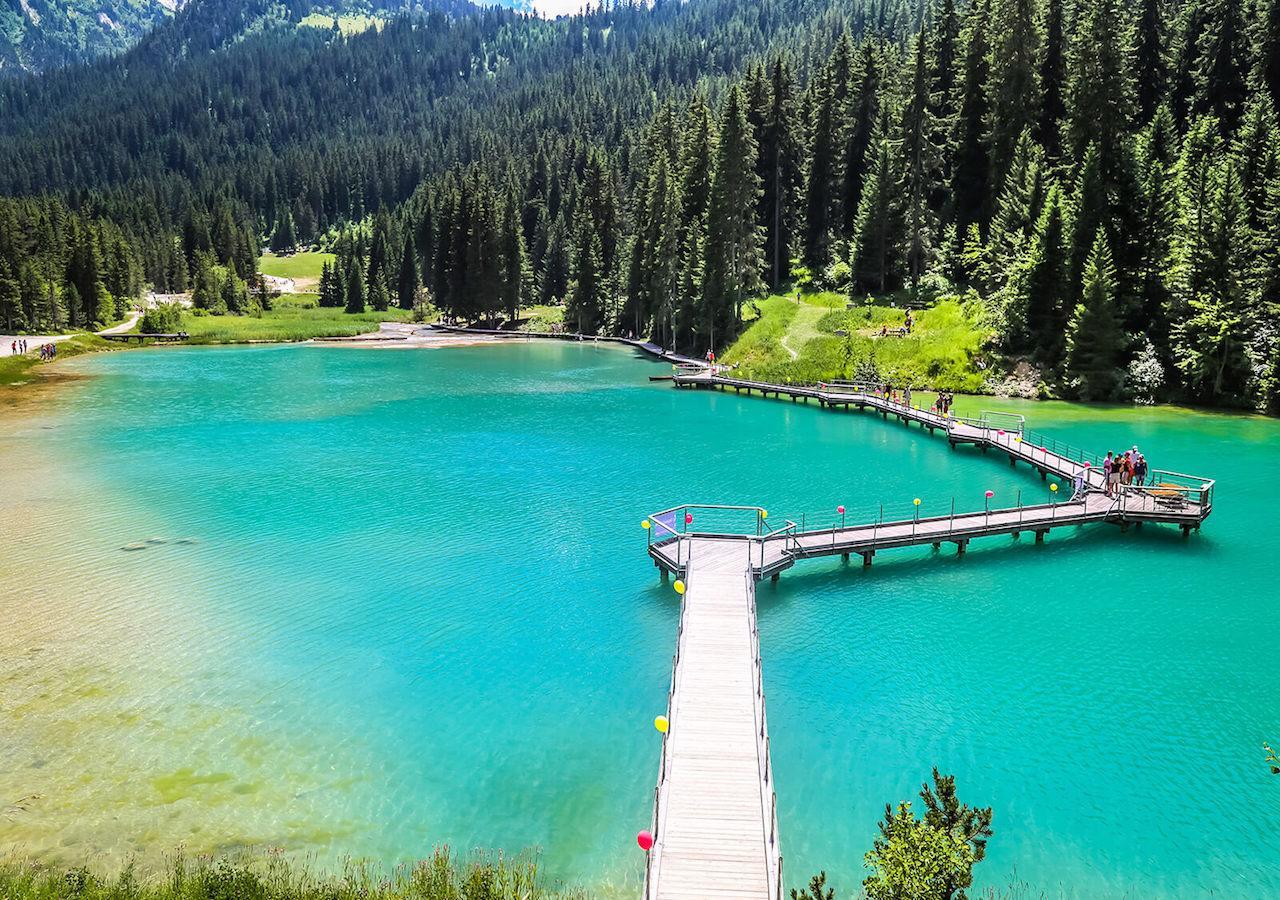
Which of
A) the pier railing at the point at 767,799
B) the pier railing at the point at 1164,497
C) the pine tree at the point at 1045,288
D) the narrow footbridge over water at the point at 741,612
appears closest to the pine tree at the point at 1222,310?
the pine tree at the point at 1045,288

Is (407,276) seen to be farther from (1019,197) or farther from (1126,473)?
(1126,473)

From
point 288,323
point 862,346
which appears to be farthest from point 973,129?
point 288,323

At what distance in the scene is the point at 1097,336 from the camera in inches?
2496

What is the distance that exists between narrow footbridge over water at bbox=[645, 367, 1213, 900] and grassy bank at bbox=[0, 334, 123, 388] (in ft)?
250

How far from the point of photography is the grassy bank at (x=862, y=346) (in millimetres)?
70375

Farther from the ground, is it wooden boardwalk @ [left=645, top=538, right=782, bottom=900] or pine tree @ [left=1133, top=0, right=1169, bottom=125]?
pine tree @ [left=1133, top=0, right=1169, bottom=125]

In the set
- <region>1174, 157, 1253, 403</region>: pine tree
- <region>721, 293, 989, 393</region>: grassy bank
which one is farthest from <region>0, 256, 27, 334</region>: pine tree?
<region>1174, 157, 1253, 403</region>: pine tree

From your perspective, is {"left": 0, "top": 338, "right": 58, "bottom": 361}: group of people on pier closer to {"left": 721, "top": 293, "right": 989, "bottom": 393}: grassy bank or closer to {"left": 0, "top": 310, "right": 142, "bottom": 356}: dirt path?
{"left": 0, "top": 310, "right": 142, "bottom": 356}: dirt path

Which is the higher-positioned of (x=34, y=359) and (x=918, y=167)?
(x=918, y=167)

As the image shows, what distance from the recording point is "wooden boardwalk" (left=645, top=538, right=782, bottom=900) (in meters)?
14.1

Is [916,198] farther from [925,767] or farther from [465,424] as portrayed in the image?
[925,767]

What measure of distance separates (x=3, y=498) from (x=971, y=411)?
2264 inches

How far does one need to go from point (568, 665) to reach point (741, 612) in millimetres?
5277

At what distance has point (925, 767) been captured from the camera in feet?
62.1
